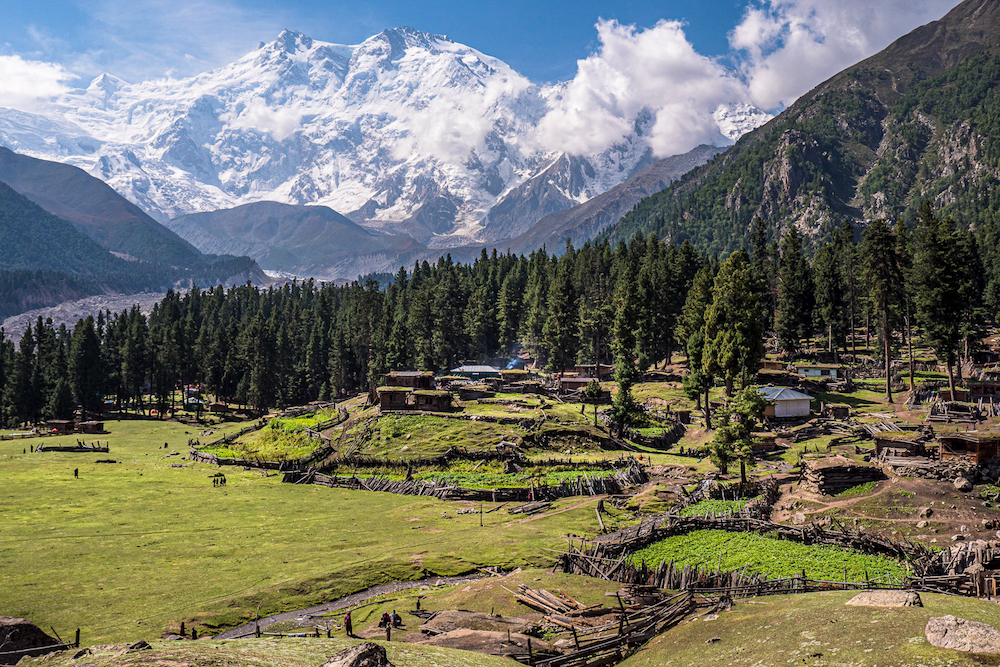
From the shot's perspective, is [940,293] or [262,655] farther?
[940,293]

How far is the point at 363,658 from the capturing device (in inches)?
848

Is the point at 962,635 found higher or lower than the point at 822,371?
lower

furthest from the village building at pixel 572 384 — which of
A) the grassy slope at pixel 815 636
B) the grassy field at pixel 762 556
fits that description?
the grassy slope at pixel 815 636

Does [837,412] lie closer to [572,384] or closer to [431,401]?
[572,384]

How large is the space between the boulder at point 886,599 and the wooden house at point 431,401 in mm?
70673

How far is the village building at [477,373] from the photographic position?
413 ft

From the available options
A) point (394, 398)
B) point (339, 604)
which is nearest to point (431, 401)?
point (394, 398)

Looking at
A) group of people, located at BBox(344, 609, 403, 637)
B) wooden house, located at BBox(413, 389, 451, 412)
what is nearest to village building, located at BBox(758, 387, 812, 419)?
wooden house, located at BBox(413, 389, 451, 412)

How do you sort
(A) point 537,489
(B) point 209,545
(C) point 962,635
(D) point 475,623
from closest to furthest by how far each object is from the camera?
1. (C) point 962,635
2. (D) point 475,623
3. (B) point 209,545
4. (A) point 537,489

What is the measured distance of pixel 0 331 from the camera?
172875 mm

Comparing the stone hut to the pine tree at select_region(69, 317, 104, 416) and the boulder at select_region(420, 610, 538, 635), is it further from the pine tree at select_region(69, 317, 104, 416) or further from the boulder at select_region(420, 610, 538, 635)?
the pine tree at select_region(69, 317, 104, 416)

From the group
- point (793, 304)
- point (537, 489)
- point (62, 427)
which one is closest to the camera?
point (537, 489)

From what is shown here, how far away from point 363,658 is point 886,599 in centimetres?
2118

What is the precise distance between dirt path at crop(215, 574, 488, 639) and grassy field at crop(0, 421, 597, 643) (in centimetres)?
77
